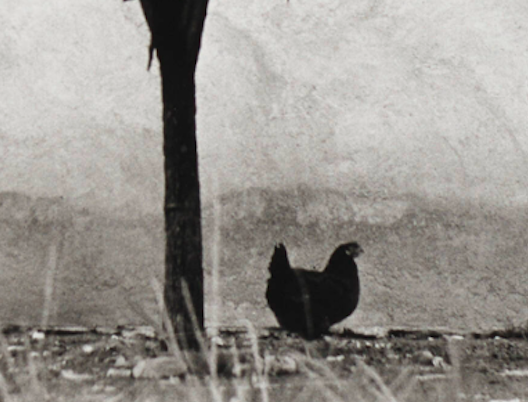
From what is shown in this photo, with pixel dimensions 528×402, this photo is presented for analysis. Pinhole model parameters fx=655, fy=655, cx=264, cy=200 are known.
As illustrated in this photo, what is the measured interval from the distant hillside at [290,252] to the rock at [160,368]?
3.78ft

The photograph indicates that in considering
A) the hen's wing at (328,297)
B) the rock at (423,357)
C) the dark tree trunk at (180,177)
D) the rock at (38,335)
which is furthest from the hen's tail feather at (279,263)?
the rock at (38,335)

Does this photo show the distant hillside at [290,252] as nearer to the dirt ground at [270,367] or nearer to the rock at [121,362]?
the dirt ground at [270,367]

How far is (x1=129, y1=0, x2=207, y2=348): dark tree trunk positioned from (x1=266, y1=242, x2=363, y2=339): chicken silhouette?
1.93ft

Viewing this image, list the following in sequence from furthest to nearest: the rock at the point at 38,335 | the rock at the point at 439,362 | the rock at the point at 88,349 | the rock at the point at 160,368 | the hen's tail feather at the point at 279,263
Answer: the rock at the point at 38,335 < the hen's tail feather at the point at 279,263 < the rock at the point at 88,349 < the rock at the point at 439,362 < the rock at the point at 160,368

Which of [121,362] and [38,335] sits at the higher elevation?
[38,335]

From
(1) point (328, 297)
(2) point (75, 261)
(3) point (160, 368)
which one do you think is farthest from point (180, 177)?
(2) point (75, 261)

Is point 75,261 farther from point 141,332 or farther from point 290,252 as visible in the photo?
point 290,252

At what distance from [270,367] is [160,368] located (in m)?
0.49

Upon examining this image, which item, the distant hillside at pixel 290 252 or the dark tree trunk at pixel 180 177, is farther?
the distant hillside at pixel 290 252

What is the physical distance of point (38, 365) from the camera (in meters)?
3.01

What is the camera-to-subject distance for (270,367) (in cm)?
291

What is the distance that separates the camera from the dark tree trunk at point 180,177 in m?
2.89

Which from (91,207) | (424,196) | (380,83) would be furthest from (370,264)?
(91,207)

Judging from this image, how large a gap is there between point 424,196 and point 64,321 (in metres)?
2.33
